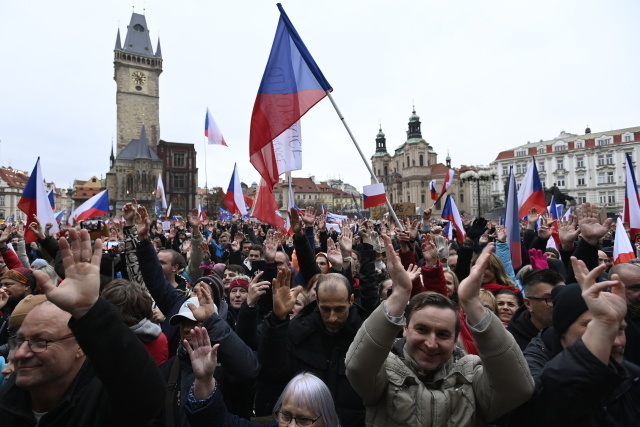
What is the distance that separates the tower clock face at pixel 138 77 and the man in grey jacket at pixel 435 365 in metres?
75.8

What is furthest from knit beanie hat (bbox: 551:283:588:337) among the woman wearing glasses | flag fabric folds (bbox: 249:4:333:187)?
flag fabric folds (bbox: 249:4:333:187)

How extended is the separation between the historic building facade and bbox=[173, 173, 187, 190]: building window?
52.2 metres

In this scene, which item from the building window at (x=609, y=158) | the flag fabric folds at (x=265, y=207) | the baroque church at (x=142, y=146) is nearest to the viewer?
the flag fabric folds at (x=265, y=207)

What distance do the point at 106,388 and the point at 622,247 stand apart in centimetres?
702

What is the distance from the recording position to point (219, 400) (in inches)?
87.3

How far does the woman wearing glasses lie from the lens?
85.7 inches

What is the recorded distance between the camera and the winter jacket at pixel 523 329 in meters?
3.19

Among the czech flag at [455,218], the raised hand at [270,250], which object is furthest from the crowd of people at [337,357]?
the czech flag at [455,218]

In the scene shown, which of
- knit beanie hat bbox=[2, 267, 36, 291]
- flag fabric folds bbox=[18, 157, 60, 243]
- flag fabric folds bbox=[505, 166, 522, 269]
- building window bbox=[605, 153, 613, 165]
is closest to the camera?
knit beanie hat bbox=[2, 267, 36, 291]

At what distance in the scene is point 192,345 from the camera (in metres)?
2.27

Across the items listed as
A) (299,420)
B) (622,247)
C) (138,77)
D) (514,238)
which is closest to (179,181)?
(138,77)

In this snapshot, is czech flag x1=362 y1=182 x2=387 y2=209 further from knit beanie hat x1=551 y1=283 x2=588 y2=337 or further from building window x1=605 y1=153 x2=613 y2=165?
building window x1=605 y1=153 x2=613 y2=165

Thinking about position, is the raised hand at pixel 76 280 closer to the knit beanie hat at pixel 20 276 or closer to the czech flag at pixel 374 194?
the knit beanie hat at pixel 20 276

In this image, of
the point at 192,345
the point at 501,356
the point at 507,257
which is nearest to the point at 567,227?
the point at 507,257
